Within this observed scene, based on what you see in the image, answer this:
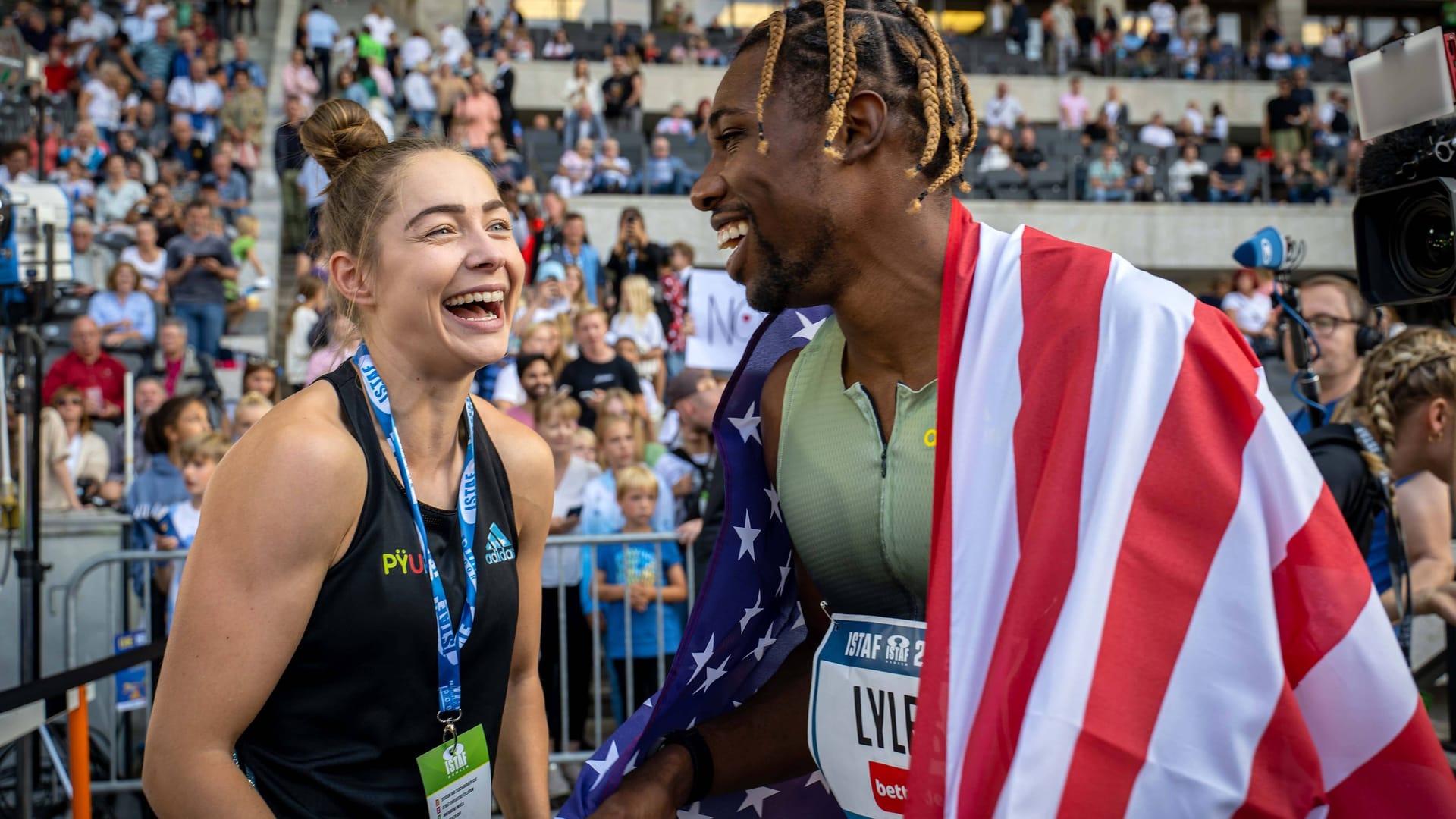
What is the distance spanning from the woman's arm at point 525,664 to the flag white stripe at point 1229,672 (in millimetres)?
1299

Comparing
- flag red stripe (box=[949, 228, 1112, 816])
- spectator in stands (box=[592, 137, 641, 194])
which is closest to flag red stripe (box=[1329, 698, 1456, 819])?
flag red stripe (box=[949, 228, 1112, 816])

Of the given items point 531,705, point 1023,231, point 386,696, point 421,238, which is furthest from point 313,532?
point 1023,231

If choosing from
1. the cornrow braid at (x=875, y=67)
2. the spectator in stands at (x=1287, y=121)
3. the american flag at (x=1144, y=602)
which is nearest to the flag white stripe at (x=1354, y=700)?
the american flag at (x=1144, y=602)

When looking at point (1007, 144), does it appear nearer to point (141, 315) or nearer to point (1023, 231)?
point (141, 315)

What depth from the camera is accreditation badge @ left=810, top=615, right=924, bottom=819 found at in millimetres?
2045

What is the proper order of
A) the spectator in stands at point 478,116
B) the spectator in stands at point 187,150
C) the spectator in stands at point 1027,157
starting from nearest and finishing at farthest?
1. the spectator in stands at point 187,150
2. the spectator in stands at point 478,116
3. the spectator in stands at point 1027,157

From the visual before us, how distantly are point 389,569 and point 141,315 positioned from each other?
32.1 ft

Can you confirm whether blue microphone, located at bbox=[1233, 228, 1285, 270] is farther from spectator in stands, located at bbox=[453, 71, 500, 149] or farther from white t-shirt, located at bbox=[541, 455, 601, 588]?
spectator in stands, located at bbox=[453, 71, 500, 149]

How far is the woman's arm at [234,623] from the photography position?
1909mm

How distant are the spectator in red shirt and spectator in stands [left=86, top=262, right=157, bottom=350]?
1.00 metres

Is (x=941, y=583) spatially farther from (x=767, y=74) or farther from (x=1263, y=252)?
(x=1263, y=252)

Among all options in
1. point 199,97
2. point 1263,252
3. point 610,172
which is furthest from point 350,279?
point 199,97

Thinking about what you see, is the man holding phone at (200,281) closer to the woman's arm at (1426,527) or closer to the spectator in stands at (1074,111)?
the woman's arm at (1426,527)

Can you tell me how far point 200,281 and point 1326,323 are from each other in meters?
9.36
